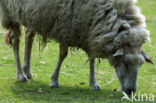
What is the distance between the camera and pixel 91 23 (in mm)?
6242

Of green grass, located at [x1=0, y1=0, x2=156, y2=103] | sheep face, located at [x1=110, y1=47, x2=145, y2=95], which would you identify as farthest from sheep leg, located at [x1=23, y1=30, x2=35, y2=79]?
sheep face, located at [x1=110, y1=47, x2=145, y2=95]

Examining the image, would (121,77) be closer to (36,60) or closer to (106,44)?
(106,44)

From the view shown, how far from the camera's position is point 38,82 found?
741 cm

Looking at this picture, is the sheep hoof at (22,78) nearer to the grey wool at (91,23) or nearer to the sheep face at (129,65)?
the grey wool at (91,23)

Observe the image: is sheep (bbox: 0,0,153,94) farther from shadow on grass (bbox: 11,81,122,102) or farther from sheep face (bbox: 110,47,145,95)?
shadow on grass (bbox: 11,81,122,102)

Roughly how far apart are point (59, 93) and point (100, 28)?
128 cm

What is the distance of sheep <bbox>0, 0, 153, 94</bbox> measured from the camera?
19.7 feet

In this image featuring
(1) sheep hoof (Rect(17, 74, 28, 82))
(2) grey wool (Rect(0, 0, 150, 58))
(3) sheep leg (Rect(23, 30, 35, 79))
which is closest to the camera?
(2) grey wool (Rect(0, 0, 150, 58))

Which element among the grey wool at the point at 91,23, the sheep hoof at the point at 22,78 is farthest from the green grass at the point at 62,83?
the grey wool at the point at 91,23

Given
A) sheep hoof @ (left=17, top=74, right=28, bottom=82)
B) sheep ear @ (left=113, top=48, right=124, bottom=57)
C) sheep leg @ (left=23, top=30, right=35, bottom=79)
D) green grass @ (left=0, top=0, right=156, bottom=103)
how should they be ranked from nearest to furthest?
1. sheep ear @ (left=113, top=48, right=124, bottom=57)
2. green grass @ (left=0, top=0, right=156, bottom=103)
3. sheep hoof @ (left=17, top=74, right=28, bottom=82)
4. sheep leg @ (left=23, top=30, right=35, bottom=79)

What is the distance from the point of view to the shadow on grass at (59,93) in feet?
19.9

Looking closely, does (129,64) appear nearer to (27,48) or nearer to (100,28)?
(100,28)

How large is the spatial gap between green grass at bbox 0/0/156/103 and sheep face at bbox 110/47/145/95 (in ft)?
0.94

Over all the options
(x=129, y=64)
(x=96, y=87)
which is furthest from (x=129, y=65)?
(x=96, y=87)
